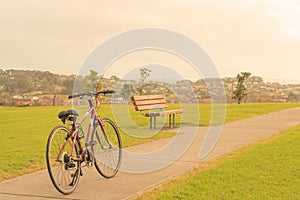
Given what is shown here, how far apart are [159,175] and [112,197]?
138 cm

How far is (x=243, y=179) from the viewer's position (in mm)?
5668

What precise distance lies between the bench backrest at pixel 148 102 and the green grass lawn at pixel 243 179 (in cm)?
478

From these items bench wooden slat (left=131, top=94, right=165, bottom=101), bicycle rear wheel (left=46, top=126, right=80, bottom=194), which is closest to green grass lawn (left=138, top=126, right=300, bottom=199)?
bicycle rear wheel (left=46, top=126, right=80, bottom=194)

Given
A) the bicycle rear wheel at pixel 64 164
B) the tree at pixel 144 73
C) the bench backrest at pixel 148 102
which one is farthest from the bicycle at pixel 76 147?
the bench backrest at pixel 148 102

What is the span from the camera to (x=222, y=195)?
16.0 feet

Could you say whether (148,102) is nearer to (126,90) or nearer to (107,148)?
(126,90)

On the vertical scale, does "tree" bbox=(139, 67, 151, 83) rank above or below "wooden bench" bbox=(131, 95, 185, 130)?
above

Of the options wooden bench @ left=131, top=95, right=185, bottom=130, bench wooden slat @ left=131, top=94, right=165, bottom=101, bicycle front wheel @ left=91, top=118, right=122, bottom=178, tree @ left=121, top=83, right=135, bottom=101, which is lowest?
bicycle front wheel @ left=91, top=118, right=122, bottom=178

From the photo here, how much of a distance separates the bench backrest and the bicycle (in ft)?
19.3

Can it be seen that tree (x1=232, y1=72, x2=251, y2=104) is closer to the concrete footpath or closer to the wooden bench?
the wooden bench

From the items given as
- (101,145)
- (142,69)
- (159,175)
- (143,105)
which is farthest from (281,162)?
(143,105)

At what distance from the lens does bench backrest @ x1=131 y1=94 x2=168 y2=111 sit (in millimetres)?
12289

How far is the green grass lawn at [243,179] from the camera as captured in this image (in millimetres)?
4902

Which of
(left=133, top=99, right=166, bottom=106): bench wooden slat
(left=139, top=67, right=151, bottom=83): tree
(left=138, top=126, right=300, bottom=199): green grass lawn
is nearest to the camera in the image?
(left=138, top=126, right=300, bottom=199): green grass lawn
